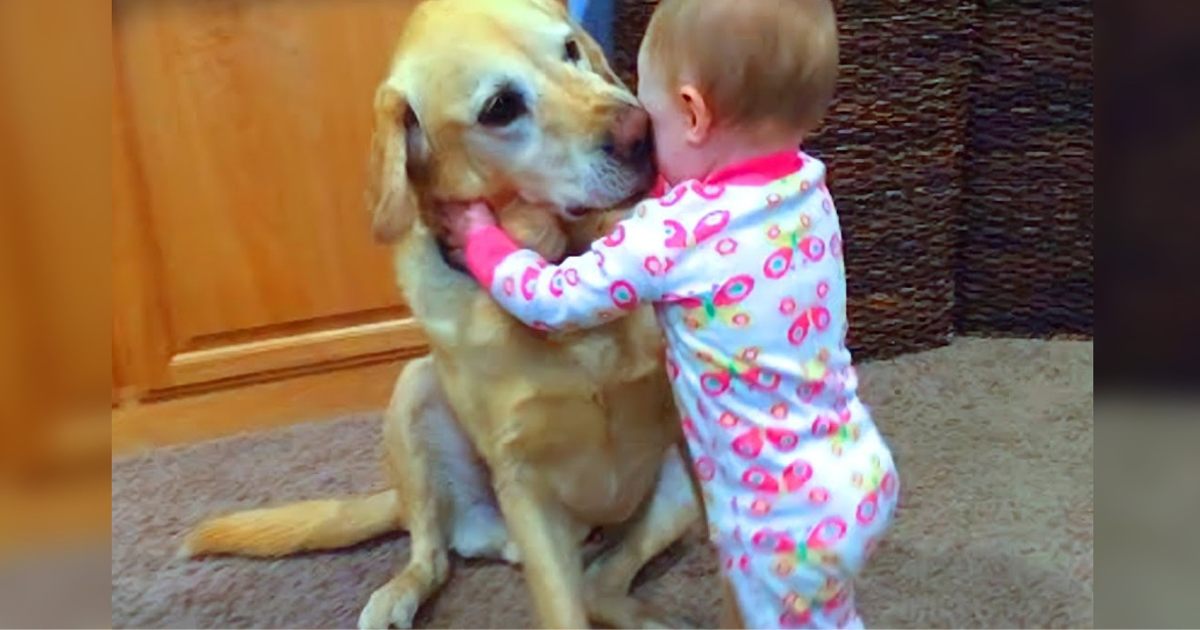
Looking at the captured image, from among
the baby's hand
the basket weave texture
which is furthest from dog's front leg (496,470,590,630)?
the basket weave texture

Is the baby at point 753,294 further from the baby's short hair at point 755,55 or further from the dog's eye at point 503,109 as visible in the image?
the dog's eye at point 503,109

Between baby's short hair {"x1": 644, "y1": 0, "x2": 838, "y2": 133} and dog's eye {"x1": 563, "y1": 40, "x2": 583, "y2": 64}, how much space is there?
17 centimetres

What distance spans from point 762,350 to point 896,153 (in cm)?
87

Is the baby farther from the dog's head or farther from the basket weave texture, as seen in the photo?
the basket weave texture

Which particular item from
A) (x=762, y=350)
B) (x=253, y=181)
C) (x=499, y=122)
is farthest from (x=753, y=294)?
(x=253, y=181)

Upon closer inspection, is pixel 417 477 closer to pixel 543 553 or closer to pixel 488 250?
pixel 543 553

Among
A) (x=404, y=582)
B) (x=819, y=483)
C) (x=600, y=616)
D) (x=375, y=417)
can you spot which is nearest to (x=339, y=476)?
(x=375, y=417)

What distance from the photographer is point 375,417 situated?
1813 mm

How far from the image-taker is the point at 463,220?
3.66 ft

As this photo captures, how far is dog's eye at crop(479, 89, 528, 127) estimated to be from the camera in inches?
42.0
